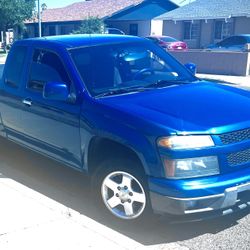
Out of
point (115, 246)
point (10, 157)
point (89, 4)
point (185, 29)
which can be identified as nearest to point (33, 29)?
point (89, 4)

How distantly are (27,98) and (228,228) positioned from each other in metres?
2.73

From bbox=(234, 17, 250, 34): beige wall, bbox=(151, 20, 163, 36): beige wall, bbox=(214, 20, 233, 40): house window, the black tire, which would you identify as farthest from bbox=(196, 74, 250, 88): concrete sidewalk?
bbox=(151, 20, 163, 36): beige wall

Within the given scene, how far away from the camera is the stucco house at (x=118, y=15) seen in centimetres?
4012

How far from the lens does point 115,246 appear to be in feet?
12.3

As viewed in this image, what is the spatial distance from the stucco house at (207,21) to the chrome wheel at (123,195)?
27480 mm

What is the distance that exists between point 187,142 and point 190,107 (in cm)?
51

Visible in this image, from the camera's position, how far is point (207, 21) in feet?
107

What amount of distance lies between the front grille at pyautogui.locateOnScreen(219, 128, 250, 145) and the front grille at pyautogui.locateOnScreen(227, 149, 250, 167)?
0.11 metres

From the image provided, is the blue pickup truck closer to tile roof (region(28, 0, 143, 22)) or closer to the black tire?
the black tire

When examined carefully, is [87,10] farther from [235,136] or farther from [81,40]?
[235,136]

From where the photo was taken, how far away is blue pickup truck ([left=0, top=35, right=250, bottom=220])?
11.6 ft

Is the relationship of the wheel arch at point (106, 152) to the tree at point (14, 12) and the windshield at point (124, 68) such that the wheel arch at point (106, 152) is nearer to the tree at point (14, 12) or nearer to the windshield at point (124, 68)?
the windshield at point (124, 68)

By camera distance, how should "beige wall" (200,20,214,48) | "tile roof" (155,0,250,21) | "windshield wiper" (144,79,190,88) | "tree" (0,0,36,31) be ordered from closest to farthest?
"windshield wiper" (144,79,190,88)
"tile roof" (155,0,250,21)
"beige wall" (200,20,214,48)
"tree" (0,0,36,31)

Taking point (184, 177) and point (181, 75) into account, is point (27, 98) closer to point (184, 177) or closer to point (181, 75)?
point (181, 75)
